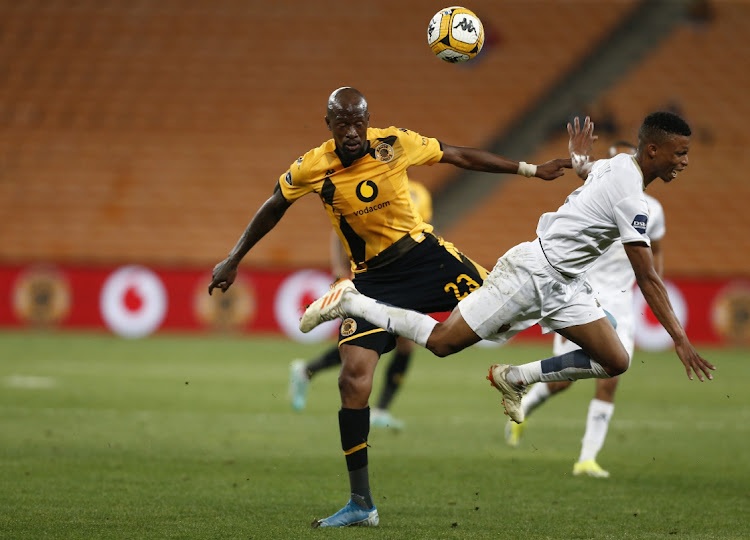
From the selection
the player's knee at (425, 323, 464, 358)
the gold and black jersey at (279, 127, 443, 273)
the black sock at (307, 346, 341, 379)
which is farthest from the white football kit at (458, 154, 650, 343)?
the black sock at (307, 346, 341, 379)

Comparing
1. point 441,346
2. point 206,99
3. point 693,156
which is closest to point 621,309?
point 441,346

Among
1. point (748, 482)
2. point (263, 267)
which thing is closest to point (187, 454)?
point (748, 482)

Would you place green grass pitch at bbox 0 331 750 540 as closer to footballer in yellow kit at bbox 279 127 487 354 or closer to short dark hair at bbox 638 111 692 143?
footballer in yellow kit at bbox 279 127 487 354

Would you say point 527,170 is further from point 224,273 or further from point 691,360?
point 224,273

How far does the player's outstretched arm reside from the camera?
616cm

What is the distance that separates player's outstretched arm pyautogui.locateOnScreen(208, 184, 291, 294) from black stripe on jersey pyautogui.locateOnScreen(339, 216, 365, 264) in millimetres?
358

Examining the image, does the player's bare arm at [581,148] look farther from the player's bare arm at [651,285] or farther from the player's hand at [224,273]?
the player's hand at [224,273]

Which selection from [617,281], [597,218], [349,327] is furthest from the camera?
[617,281]

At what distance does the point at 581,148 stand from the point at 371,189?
137cm

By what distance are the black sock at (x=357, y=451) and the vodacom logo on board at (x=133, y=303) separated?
1352 centimetres

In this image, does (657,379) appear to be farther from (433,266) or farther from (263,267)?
(433,266)

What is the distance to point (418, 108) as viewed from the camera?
2236cm

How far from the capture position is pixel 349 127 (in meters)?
5.94

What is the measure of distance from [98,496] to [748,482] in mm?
4393
